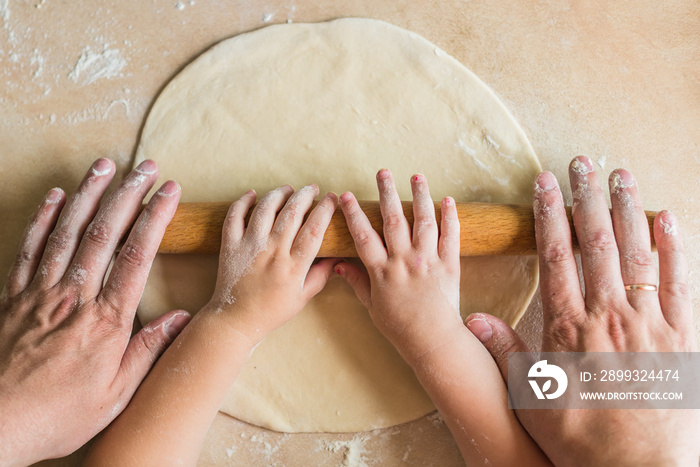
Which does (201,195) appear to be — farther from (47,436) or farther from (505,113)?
(505,113)

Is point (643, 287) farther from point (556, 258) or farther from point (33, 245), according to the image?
point (33, 245)

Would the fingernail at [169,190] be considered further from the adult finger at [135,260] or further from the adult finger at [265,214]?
the adult finger at [265,214]

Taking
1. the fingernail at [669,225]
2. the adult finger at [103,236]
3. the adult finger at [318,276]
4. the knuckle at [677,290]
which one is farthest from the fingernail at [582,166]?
the adult finger at [103,236]

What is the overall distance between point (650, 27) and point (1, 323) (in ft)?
6.65

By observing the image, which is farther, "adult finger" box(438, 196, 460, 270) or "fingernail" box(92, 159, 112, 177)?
"fingernail" box(92, 159, 112, 177)

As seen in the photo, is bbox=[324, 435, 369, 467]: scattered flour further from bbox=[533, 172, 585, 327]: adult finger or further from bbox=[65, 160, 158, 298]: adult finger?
bbox=[65, 160, 158, 298]: adult finger

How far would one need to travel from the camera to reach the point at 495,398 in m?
1.16

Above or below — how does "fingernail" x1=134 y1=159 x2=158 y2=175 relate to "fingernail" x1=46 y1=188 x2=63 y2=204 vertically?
above

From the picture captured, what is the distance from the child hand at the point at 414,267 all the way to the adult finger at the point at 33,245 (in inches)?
30.7

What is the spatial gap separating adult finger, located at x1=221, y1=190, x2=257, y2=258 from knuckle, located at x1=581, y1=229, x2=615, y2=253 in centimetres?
84

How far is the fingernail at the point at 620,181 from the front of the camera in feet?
4.06

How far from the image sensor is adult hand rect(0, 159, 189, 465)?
1.11 metres

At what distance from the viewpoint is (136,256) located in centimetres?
118

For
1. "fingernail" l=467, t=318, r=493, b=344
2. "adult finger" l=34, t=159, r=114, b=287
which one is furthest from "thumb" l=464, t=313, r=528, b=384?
"adult finger" l=34, t=159, r=114, b=287
